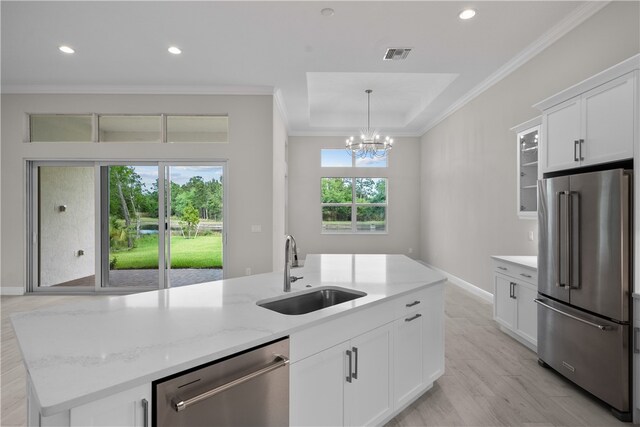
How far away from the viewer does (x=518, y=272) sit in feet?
10.6

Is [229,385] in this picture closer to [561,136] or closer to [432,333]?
[432,333]

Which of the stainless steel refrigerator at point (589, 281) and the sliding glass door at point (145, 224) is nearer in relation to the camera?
the stainless steel refrigerator at point (589, 281)

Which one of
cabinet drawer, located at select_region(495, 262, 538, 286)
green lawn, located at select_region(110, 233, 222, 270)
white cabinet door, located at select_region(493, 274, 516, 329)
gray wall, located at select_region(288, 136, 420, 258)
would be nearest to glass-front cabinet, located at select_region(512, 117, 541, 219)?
cabinet drawer, located at select_region(495, 262, 538, 286)

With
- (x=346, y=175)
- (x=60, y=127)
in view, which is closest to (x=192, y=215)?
(x=60, y=127)

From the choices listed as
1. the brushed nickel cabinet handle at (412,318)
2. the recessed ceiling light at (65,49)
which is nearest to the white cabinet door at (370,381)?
the brushed nickel cabinet handle at (412,318)

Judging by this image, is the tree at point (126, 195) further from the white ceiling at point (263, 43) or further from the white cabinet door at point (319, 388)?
the white cabinet door at point (319, 388)

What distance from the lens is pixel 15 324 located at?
1.36 metres

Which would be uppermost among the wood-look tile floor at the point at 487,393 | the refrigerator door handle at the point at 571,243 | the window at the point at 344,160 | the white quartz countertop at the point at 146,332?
the window at the point at 344,160

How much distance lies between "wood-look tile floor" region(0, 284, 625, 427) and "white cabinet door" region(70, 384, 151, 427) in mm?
1602

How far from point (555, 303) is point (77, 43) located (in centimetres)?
561

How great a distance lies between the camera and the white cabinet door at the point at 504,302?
3.32 meters

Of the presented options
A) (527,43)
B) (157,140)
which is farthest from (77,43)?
(527,43)

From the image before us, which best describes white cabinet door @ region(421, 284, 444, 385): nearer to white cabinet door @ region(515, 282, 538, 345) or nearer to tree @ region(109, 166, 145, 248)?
white cabinet door @ region(515, 282, 538, 345)

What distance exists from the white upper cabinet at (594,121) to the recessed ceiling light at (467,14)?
3.63ft
